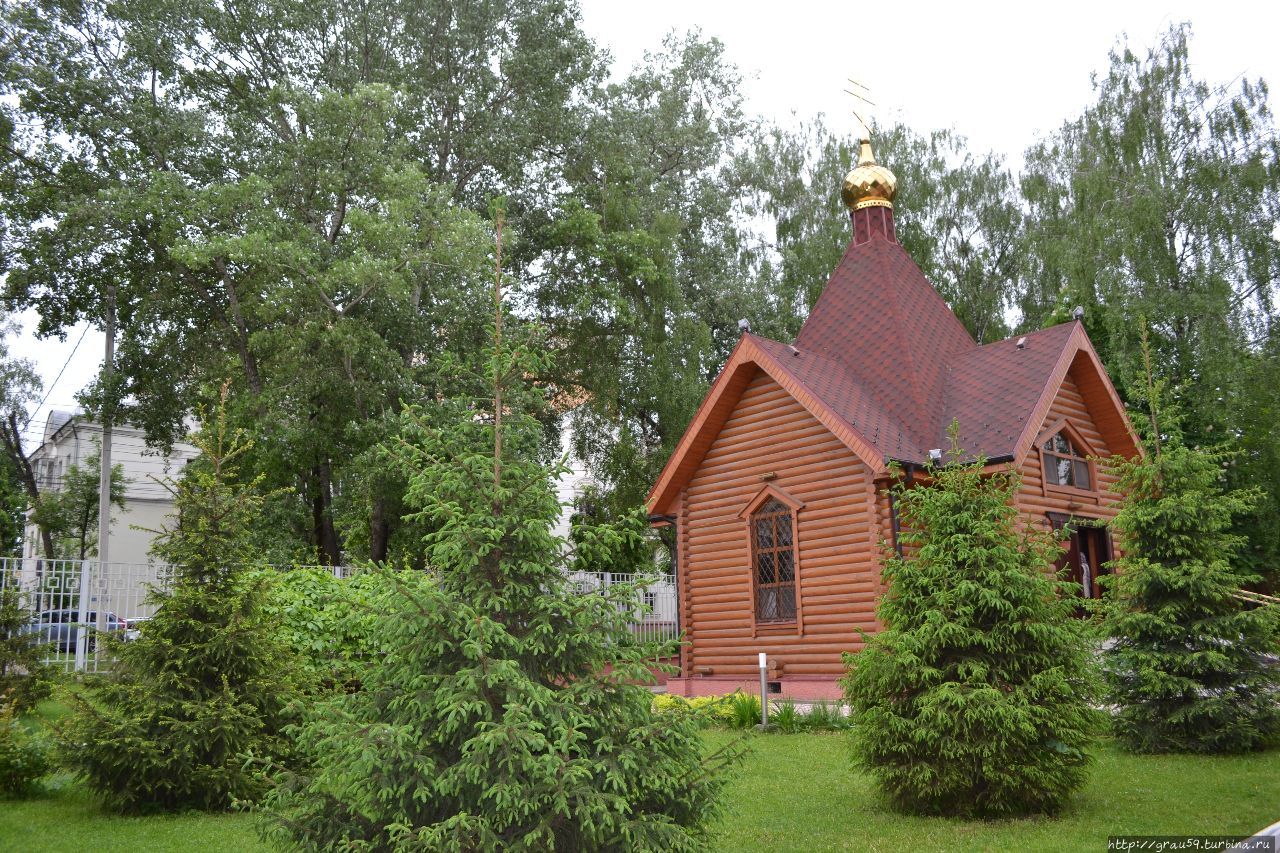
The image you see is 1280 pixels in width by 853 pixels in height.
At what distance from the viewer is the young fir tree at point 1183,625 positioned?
11.0 m

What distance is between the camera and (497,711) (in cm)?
530

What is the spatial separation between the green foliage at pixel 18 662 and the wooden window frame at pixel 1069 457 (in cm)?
1446

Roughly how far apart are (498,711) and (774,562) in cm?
1225

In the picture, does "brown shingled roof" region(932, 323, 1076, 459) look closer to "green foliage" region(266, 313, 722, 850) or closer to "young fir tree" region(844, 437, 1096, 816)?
"young fir tree" region(844, 437, 1096, 816)

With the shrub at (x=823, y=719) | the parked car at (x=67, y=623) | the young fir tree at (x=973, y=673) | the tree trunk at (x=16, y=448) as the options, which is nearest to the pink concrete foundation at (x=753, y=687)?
the shrub at (x=823, y=719)

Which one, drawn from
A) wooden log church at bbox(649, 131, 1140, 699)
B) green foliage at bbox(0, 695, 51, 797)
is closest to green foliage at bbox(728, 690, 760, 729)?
wooden log church at bbox(649, 131, 1140, 699)

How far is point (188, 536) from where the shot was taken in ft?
30.2

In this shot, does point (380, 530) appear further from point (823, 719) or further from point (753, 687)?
point (823, 719)

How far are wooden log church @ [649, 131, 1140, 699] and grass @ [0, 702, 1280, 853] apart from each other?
18.5 ft

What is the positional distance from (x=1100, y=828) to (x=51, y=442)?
50.6 meters

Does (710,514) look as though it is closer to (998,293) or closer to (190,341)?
(190,341)

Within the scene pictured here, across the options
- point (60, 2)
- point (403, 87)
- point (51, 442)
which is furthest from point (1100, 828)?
point (51, 442)

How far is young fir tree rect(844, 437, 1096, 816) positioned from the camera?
26.2 feet

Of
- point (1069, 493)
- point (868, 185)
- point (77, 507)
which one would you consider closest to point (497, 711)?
point (1069, 493)
